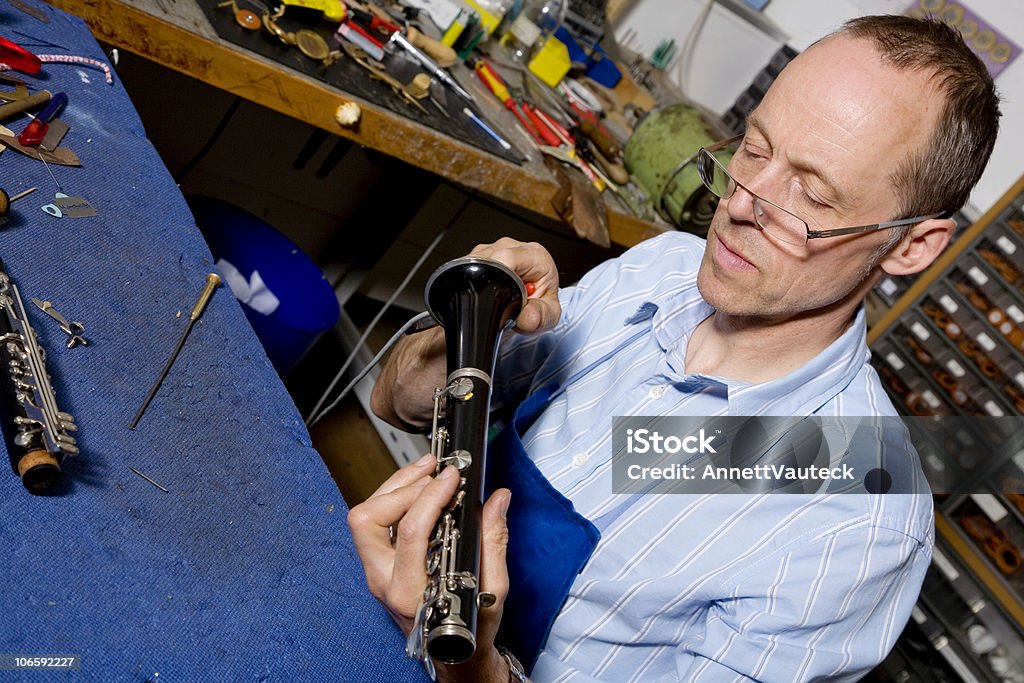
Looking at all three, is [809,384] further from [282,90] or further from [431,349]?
[282,90]

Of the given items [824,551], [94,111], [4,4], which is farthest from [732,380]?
[4,4]

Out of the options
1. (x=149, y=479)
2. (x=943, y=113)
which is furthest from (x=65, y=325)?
(x=943, y=113)

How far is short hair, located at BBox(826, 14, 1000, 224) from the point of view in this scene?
1.03 metres

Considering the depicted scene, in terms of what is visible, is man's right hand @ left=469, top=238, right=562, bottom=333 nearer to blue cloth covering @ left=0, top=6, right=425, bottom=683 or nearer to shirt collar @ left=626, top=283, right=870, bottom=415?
shirt collar @ left=626, top=283, right=870, bottom=415

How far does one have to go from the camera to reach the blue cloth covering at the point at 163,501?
76 centimetres

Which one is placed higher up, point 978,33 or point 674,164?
point 978,33

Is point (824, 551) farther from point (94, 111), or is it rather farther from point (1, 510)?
point (94, 111)

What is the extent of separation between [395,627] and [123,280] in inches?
24.2

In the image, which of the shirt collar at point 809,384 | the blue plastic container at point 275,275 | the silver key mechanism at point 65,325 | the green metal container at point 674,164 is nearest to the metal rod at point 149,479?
the silver key mechanism at point 65,325

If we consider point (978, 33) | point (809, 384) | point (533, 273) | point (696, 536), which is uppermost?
point (978, 33)

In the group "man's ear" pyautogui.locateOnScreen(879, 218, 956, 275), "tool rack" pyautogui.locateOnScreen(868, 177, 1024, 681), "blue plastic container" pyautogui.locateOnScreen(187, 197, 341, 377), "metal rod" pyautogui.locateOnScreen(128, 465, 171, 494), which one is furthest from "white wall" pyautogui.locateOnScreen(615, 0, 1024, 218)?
"metal rod" pyautogui.locateOnScreen(128, 465, 171, 494)

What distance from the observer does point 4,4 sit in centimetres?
143

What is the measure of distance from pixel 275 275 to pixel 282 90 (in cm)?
63

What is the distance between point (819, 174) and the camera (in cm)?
104
